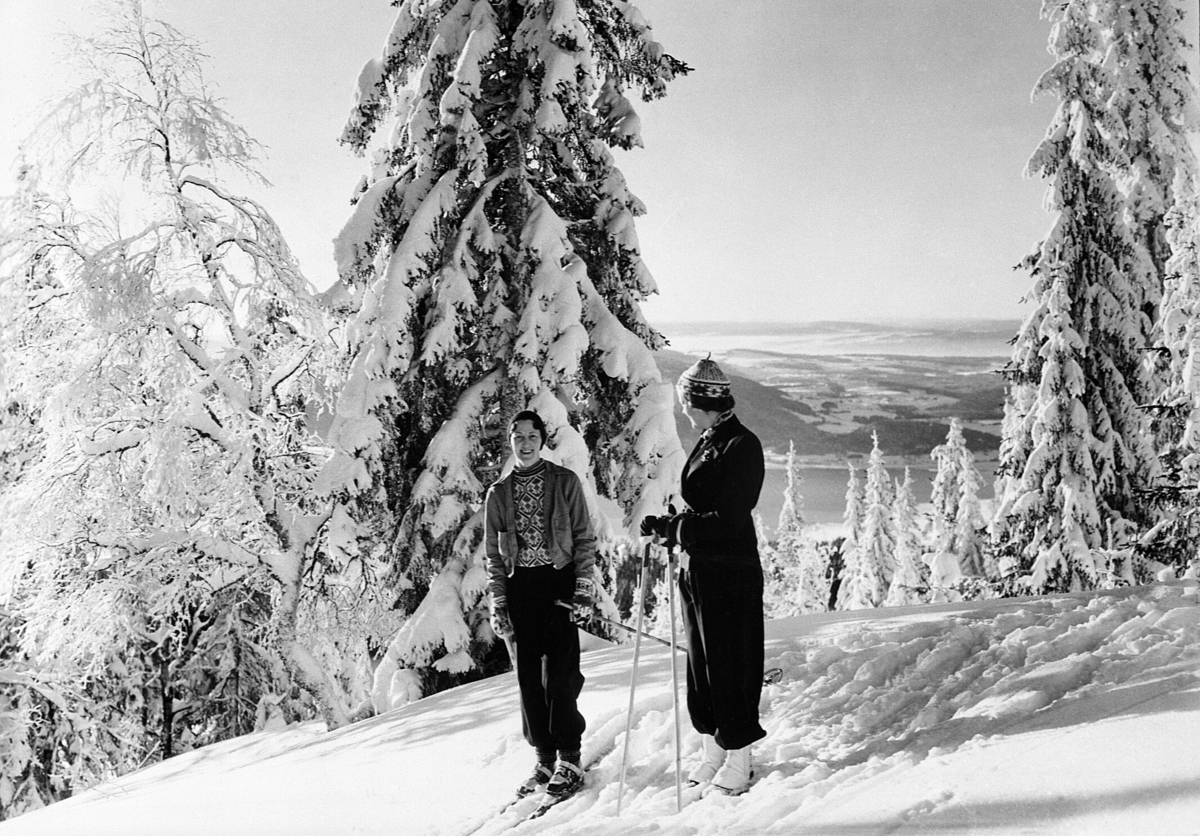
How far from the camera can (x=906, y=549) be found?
4131 cm

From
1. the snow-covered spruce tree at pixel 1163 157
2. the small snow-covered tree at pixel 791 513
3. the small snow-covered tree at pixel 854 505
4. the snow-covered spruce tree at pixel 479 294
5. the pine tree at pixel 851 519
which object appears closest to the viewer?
the snow-covered spruce tree at pixel 479 294

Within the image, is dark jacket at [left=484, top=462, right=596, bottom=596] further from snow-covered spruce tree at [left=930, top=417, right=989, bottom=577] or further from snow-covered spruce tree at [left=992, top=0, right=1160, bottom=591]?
snow-covered spruce tree at [left=930, top=417, right=989, bottom=577]

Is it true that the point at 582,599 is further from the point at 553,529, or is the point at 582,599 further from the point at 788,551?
the point at 788,551

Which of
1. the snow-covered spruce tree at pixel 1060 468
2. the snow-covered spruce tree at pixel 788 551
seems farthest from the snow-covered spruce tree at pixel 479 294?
the snow-covered spruce tree at pixel 788 551

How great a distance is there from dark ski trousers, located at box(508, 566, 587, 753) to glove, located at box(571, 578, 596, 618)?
44 millimetres

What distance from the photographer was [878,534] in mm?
38562

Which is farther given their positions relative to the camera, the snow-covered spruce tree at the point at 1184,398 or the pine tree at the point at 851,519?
the pine tree at the point at 851,519

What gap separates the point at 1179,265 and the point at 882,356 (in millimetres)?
31661

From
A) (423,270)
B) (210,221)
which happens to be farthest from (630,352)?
(210,221)

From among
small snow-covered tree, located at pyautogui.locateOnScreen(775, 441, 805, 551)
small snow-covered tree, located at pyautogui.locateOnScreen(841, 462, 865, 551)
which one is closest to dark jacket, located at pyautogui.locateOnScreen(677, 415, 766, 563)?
small snow-covered tree, located at pyautogui.locateOnScreen(841, 462, 865, 551)

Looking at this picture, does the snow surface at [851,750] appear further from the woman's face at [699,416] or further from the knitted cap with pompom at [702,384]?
the knitted cap with pompom at [702,384]

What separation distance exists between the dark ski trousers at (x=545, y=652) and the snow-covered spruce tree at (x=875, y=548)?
35039 mm

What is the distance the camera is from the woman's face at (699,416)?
176 inches

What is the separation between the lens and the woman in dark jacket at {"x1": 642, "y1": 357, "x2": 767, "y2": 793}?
13.9 ft
